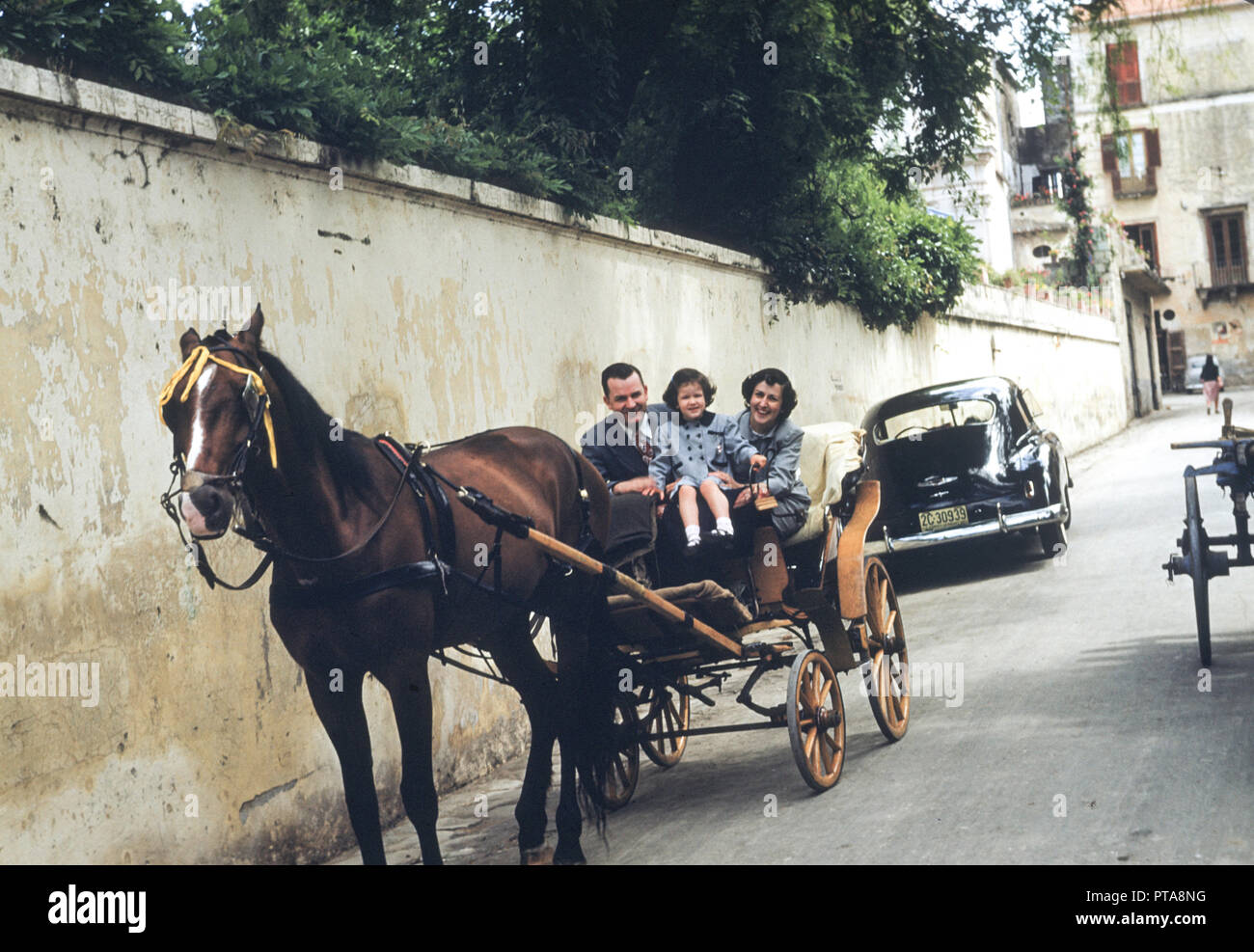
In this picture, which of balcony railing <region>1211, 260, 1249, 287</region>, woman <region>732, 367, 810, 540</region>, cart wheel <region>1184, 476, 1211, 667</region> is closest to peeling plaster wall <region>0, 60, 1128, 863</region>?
woman <region>732, 367, 810, 540</region>

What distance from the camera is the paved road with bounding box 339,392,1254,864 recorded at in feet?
16.6

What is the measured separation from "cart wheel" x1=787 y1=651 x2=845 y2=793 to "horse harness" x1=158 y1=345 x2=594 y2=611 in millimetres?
1343

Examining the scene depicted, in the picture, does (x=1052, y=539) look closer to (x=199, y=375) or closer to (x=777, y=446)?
(x=777, y=446)

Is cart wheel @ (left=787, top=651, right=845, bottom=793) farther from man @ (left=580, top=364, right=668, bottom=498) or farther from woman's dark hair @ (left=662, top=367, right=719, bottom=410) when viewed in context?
woman's dark hair @ (left=662, top=367, right=719, bottom=410)

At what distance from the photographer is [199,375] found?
13.5 ft

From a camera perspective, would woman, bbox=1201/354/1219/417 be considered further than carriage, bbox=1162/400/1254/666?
Yes

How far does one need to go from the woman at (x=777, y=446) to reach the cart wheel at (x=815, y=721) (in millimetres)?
731

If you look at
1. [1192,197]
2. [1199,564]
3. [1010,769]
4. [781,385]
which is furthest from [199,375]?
[1192,197]

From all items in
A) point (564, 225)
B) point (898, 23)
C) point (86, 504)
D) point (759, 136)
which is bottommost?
point (86, 504)

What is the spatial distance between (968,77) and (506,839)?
11297 mm
